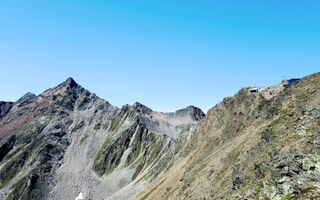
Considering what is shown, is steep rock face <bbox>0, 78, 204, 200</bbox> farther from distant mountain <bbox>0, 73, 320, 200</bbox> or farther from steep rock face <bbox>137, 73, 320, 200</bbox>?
steep rock face <bbox>137, 73, 320, 200</bbox>

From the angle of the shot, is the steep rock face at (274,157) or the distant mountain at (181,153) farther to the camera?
the distant mountain at (181,153)

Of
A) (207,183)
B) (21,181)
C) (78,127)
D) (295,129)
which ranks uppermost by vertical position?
(78,127)

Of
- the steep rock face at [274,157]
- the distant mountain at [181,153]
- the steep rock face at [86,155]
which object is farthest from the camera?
the steep rock face at [86,155]

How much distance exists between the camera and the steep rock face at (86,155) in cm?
11812

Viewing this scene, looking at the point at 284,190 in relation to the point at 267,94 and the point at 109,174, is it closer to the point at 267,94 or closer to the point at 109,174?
the point at 267,94

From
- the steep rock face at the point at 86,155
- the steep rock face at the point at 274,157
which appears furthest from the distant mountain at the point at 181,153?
the steep rock face at the point at 86,155

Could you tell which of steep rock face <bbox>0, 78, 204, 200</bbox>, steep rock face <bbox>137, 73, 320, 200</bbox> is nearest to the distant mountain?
steep rock face <bbox>137, 73, 320, 200</bbox>

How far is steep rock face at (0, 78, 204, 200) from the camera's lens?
118125 millimetres

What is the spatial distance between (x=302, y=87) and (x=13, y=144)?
207864 millimetres

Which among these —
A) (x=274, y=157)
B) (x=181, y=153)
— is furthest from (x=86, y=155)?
(x=274, y=157)

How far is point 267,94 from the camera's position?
6278 cm

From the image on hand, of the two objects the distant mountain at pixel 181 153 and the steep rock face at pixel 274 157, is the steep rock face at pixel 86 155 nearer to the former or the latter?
the distant mountain at pixel 181 153

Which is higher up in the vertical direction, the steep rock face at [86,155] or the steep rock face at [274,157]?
the steep rock face at [86,155]

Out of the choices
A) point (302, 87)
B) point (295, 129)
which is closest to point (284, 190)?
point (295, 129)
